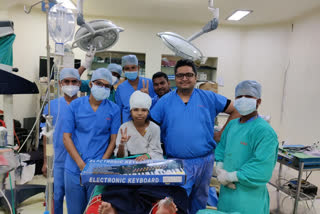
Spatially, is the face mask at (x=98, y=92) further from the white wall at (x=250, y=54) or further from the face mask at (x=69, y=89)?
the white wall at (x=250, y=54)

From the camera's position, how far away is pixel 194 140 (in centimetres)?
152

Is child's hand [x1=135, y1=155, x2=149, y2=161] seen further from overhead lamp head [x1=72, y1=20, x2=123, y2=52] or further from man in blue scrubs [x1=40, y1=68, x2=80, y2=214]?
overhead lamp head [x1=72, y1=20, x2=123, y2=52]

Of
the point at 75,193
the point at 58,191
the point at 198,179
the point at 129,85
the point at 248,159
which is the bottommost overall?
the point at 58,191

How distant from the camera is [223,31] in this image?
16.0ft

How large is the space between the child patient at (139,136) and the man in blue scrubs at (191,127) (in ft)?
0.52

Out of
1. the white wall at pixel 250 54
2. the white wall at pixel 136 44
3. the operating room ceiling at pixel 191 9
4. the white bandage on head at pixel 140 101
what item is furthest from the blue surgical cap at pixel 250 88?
the white wall at pixel 136 44

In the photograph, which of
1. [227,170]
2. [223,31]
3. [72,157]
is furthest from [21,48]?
[227,170]

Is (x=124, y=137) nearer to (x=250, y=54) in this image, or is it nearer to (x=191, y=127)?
(x=191, y=127)

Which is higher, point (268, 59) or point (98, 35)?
point (268, 59)

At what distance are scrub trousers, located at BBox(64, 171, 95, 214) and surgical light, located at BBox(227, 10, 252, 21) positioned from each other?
383 cm

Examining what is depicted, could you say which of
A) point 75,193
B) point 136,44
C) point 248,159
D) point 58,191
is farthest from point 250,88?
point 136,44

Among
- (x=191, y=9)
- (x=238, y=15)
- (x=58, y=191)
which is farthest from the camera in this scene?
(x=238, y=15)

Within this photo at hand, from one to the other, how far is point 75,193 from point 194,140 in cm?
91

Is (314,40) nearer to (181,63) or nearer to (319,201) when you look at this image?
(319,201)
